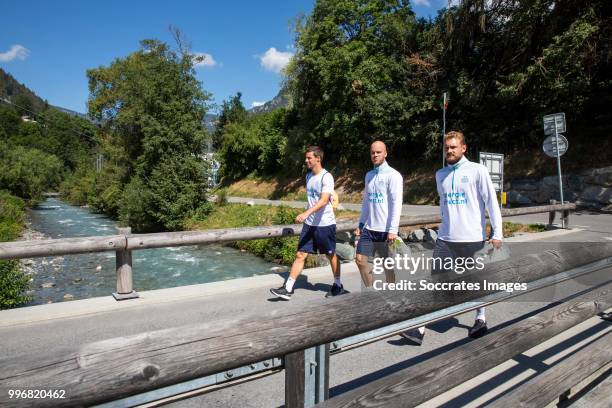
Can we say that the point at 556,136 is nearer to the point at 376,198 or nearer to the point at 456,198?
the point at 376,198

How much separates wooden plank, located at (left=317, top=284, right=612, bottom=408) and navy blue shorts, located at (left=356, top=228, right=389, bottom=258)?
1980 millimetres

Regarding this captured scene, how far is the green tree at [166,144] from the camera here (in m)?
23.7

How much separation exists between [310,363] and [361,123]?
1010 inches

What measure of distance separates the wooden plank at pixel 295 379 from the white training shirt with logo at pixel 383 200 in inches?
119

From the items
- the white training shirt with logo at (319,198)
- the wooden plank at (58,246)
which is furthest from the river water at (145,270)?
the white training shirt with logo at (319,198)

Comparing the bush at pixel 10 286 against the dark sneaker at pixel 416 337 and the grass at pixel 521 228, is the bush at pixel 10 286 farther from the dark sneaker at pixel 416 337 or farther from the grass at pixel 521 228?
the grass at pixel 521 228

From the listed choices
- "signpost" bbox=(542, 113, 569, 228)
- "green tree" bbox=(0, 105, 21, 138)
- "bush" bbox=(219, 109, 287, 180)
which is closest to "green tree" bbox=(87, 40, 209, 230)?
"bush" bbox=(219, 109, 287, 180)

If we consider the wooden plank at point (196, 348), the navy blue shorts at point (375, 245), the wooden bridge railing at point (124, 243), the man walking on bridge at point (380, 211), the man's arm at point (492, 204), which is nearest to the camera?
the wooden plank at point (196, 348)

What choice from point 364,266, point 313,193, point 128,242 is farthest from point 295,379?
point 128,242

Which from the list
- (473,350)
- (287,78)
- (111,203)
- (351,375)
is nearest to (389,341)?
(351,375)

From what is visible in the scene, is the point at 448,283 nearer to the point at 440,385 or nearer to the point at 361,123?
the point at 440,385

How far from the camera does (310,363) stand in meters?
1.80

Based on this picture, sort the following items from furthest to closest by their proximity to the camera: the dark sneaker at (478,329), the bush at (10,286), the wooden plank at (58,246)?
the bush at (10,286), the wooden plank at (58,246), the dark sneaker at (478,329)

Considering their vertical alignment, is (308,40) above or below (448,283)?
above
